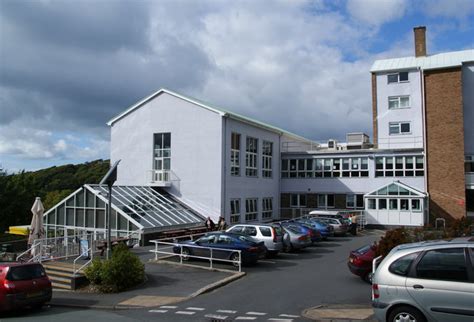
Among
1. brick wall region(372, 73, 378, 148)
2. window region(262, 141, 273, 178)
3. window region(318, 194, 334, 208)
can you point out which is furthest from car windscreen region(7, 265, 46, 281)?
brick wall region(372, 73, 378, 148)

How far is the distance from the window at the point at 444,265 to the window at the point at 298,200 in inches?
1182

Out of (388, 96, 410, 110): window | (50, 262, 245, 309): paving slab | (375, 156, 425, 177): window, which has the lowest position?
(50, 262, 245, 309): paving slab

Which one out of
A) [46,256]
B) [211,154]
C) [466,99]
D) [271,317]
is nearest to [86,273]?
Answer: [46,256]

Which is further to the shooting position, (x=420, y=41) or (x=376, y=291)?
(x=420, y=41)

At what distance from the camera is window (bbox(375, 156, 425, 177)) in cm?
3369

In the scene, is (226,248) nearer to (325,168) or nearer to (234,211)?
(234,211)

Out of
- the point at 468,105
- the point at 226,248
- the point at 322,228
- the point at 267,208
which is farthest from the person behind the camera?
the point at 267,208

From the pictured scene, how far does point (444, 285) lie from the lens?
23.7 ft

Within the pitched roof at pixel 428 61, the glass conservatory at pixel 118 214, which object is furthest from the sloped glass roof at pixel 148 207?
the pitched roof at pixel 428 61

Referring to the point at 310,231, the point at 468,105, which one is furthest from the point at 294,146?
the point at 310,231

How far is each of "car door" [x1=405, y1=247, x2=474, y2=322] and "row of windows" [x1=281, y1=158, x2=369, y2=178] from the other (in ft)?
94.2

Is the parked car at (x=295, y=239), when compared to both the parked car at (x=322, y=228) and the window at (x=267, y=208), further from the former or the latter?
the window at (x=267, y=208)

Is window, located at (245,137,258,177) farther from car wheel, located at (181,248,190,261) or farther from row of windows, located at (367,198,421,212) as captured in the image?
car wheel, located at (181,248,190,261)

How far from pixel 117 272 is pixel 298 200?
25.0 meters
